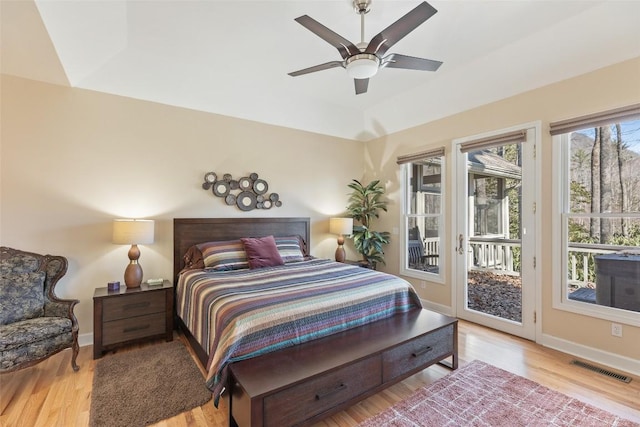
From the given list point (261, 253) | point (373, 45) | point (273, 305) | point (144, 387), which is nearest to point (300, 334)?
point (273, 305)

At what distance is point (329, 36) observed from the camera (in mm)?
2111

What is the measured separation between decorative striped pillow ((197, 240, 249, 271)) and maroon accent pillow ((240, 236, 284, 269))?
0.09 meters

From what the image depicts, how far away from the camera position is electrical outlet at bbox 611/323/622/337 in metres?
2.67

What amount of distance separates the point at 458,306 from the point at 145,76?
4.72 metres

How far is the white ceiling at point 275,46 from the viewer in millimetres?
2461

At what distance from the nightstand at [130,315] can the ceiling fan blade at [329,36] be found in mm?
2826

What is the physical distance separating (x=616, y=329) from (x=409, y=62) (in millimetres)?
3009

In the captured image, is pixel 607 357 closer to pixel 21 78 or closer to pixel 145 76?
pixel 145 76

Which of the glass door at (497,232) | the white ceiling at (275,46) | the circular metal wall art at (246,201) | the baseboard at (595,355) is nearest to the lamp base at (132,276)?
the circular metal wall art at (246,201)

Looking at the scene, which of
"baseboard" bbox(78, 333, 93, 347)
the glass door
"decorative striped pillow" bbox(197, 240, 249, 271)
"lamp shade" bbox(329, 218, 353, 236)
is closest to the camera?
"baseboard" bbox(78, 333, 93, 347)

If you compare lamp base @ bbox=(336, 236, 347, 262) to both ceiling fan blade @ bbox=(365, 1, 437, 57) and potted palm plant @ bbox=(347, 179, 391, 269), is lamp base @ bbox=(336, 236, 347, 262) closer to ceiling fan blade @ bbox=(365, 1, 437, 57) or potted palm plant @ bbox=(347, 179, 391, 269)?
potted palm plant @ bbox=(347, 179, 391, 269)

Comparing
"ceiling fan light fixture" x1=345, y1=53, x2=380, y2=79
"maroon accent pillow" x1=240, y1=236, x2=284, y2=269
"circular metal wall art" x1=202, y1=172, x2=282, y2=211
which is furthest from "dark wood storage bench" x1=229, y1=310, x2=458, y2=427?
"circular metal wall art" x1=202, y1=172, x2=282, y2=211

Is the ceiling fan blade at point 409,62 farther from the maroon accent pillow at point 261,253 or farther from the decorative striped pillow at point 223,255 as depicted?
the decorative striped pillow at point 223,255

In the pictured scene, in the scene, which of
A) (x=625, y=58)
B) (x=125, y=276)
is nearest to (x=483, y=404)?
(x=625, y=58)
